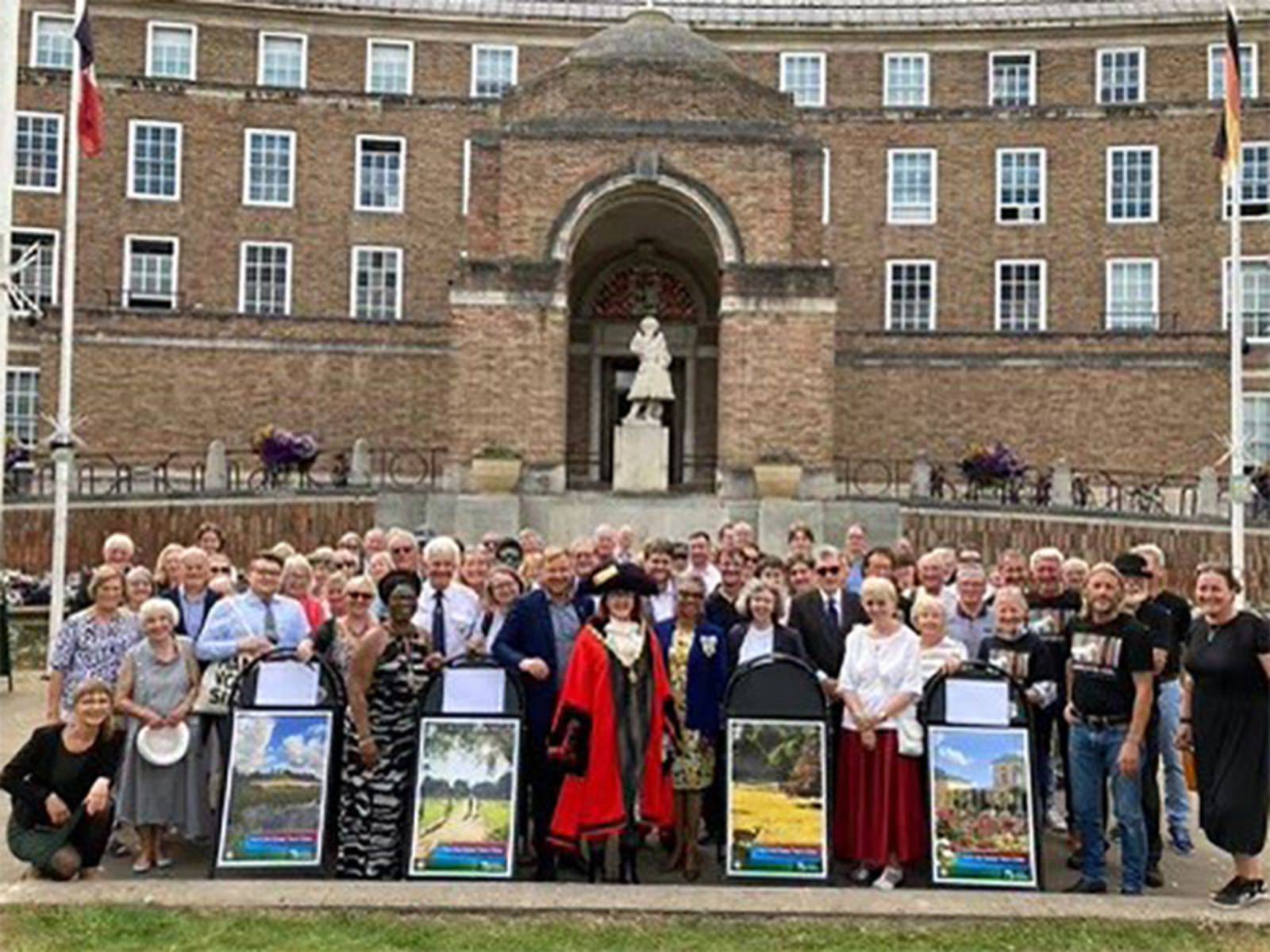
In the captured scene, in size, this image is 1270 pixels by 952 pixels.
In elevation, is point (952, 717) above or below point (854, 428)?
below

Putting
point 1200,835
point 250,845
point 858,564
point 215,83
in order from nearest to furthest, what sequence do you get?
point 250,845 → point 1200,835 → point 858,564 → point 215,83

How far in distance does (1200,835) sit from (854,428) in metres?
27.3

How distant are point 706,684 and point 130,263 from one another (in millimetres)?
35315

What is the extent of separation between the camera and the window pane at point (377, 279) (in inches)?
1618

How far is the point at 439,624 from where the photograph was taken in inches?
372

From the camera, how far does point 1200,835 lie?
10.2 meters

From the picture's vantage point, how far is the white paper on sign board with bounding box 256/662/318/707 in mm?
8562

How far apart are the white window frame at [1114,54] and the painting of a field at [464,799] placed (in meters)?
39.8

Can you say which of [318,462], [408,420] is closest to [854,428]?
[408,420]

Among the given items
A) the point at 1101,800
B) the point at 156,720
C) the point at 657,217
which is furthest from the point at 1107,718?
the point at 657,217

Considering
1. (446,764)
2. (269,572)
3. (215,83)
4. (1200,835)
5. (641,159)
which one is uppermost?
(215,83)

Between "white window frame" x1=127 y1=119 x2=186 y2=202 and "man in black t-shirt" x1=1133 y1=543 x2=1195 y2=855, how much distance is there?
117ft

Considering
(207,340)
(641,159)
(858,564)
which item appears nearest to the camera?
(858,564)

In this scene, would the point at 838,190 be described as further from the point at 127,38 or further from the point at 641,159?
the point at 127,38
